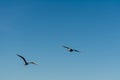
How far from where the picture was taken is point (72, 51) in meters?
106

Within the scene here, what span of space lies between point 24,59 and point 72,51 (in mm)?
15689

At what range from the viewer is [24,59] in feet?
355
